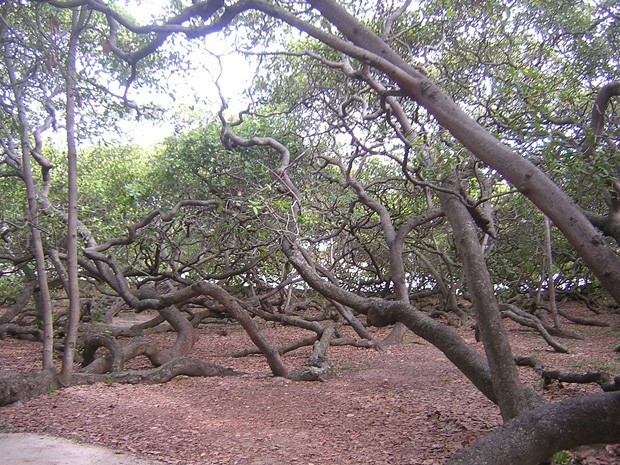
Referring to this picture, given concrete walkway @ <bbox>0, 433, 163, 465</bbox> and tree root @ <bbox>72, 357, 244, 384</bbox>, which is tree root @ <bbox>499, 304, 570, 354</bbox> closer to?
tree root @ <bbox>72, 357, 244, 384</bbox>

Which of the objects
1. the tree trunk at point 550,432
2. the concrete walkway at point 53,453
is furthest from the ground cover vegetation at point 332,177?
the concrete walkway at point 53,453

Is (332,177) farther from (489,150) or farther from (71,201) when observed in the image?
(489,150)

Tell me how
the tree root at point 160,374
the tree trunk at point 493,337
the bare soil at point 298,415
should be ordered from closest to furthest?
the tree trunk at point 493,337
the bare soil at point 298,415
the tree root at point 160,374

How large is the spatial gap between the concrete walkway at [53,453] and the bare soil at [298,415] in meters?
0.16

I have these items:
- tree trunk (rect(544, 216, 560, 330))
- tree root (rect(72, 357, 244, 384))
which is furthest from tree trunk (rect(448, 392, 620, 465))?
tree trunk (rect(544, 216, 560, 330))

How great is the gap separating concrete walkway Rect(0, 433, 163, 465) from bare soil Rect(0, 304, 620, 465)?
0.16 m

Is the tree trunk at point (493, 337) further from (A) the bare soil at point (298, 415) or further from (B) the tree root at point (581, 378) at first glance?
(B) the tree root at point (581, 378)

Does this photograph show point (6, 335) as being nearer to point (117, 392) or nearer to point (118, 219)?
point (118, 219)

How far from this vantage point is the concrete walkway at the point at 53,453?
4039 millimetres

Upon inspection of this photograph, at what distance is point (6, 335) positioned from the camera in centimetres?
1093

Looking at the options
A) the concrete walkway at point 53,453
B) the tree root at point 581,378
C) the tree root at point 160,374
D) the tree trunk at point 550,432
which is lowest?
the concrete walkway at point 53,453

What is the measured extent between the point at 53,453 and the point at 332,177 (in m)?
6.35

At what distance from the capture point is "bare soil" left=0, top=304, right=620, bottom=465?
167 inches

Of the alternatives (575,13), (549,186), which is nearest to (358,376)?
(549,186)
